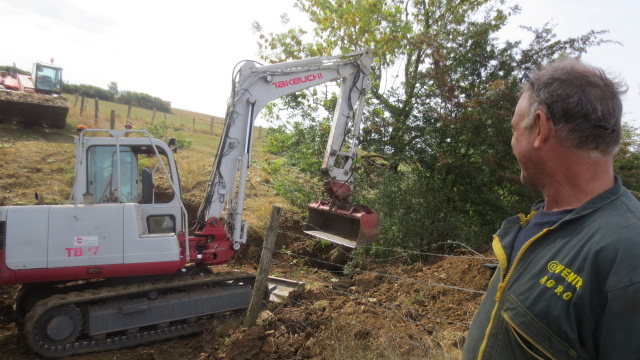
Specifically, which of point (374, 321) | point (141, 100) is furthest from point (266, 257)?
point (141, 100)

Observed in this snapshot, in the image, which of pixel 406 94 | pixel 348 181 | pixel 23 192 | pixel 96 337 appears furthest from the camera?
pixel 23 192

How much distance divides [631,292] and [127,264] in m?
5.72

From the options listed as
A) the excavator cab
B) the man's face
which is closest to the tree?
the man's face

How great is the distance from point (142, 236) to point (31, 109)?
13352 mm

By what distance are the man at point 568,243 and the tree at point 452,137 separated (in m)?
6.34

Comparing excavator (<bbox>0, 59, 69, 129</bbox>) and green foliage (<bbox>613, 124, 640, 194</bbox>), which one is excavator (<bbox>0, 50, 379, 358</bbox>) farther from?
excavator (<bbox>0, 59, 69, 129</bbox>)

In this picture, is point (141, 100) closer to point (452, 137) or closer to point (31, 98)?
point (31, 98)

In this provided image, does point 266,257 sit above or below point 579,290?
below

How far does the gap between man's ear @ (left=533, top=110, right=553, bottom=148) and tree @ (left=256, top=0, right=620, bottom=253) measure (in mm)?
6426

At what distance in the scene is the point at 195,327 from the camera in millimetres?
6168

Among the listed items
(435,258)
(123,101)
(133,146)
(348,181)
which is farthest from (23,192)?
(123,101)

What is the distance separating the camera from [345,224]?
21.3 feet

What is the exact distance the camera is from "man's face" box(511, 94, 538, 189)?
1.62m

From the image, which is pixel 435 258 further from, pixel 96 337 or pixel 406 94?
pixel 96 337
